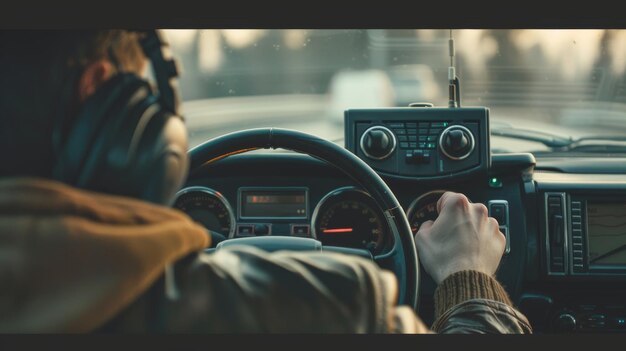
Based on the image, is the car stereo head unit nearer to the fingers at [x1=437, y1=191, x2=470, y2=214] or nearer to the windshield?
the windshield

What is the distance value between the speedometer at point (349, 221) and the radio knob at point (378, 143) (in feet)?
0.61

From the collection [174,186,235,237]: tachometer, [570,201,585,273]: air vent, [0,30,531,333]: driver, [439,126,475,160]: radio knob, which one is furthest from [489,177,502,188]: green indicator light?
[0,30,531,333]: driver

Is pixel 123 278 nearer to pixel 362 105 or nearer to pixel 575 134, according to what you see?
pixel 362 105

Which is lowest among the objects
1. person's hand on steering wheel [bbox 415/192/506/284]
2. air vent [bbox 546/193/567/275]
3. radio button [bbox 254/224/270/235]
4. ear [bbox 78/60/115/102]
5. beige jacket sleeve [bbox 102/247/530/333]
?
air vent [bbox 546/193/567/275]

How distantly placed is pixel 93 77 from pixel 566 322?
8.31 ft

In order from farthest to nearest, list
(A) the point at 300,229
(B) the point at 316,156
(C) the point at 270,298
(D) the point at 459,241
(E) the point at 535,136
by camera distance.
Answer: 1. (E) the point at 535,136
2. (A) the point at 300,229
3. (B) the point at 316,156
4. (D) the point at 459,241
5. (C) the point at 270,298

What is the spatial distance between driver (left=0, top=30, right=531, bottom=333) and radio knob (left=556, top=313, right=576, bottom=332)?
2070 mm

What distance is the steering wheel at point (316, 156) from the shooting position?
81.6 inches

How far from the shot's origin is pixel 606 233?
3.17 m

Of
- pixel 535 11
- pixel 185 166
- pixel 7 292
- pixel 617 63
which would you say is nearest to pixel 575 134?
pixel 617 63

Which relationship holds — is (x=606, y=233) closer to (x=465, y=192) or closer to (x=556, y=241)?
(x=556, y=241)

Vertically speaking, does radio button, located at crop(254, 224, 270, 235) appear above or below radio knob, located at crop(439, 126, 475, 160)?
below

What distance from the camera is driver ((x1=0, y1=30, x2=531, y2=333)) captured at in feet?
3.26

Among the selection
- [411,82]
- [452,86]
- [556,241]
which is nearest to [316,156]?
[452,86]
